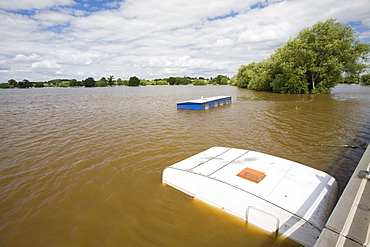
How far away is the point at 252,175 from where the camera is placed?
411 cm

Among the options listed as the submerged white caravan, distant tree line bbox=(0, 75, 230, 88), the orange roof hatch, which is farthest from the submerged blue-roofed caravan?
distant tree line bbox=(0, 75, 230, 88)

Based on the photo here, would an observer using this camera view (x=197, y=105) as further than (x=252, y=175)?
Yes

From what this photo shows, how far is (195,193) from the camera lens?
4320 millimetres

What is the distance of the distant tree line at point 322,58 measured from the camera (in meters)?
26.3

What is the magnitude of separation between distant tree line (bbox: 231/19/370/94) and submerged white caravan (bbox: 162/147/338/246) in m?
29.7

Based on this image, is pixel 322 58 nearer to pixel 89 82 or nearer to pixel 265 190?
pixel 265 190

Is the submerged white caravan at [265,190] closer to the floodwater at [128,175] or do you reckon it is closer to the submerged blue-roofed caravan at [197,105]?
the floodwater at [128,175]

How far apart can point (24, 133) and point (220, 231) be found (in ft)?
39.2

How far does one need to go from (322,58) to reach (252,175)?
32.8 m

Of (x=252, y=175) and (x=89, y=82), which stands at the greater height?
(x=89, y=82)

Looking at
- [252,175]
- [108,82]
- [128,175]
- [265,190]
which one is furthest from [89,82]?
[265,190]

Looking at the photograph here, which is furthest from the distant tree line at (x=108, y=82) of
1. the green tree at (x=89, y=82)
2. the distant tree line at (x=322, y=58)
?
the distant tree line at (x=322, y=58)

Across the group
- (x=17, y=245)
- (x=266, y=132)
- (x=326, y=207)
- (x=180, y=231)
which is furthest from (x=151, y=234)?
(x=266, y=132)

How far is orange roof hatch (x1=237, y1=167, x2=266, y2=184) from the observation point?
395 cm
